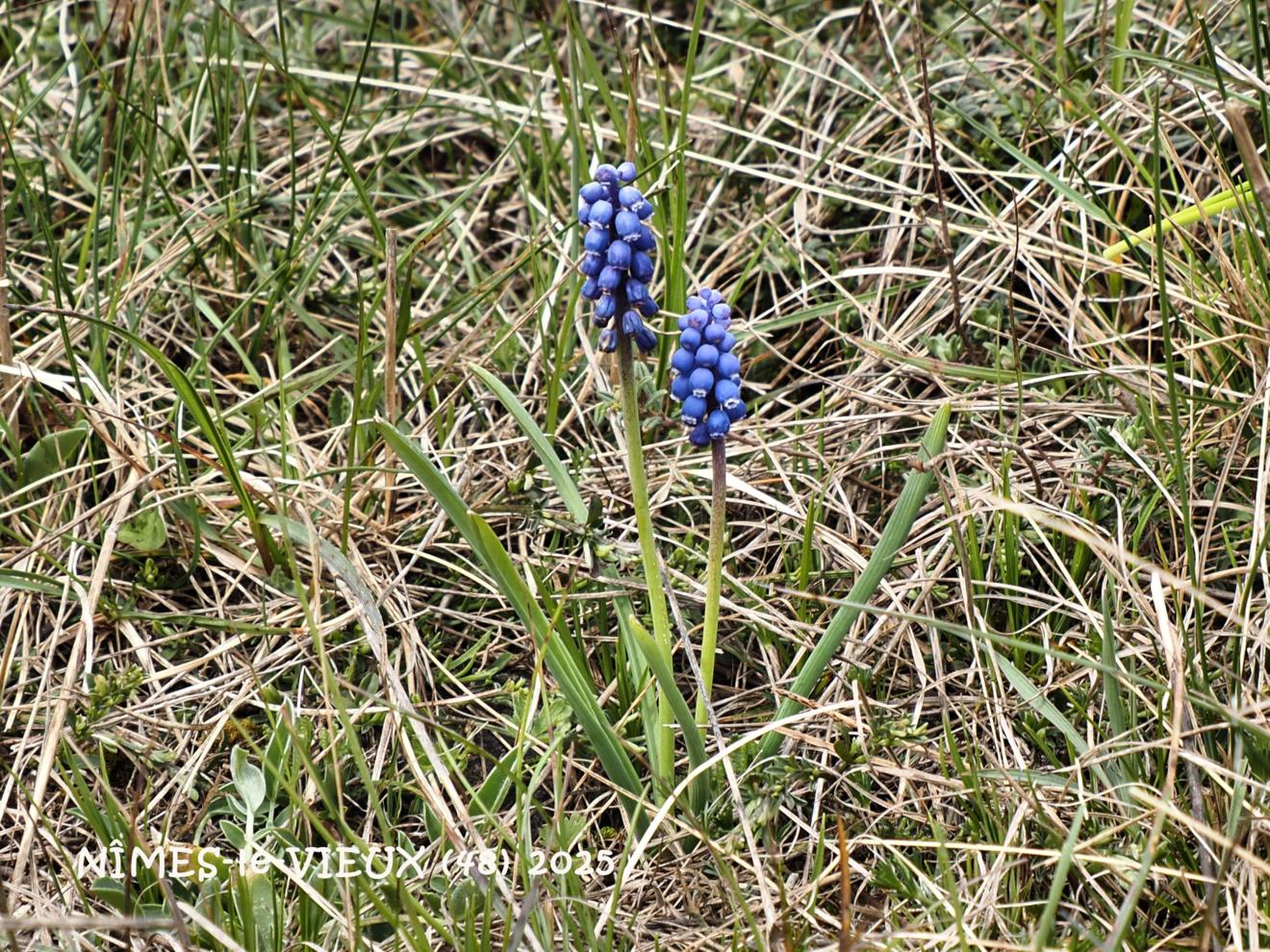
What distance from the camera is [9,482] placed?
383 centimetres

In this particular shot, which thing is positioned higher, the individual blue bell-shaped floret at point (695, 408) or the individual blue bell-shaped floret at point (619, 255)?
the individual blue bell-shaped floret at point (619, 255)

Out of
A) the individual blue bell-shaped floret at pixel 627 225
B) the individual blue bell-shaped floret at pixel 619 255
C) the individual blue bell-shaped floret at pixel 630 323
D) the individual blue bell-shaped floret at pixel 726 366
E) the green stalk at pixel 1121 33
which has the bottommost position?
the individual blue bell-shaped floret at pixel 726 366

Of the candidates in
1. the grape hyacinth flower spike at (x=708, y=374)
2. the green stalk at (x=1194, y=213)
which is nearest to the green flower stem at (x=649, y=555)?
the grape hyacinth flower spike at (x=708, y=374)

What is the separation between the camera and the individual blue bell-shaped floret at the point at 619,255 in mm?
2666

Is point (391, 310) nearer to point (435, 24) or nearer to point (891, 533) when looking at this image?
Result: point (891, 533)

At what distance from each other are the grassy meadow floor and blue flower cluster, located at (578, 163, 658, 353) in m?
0.55

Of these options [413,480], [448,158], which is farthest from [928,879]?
[448,158]

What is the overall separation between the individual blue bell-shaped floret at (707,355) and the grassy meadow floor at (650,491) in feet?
1.99

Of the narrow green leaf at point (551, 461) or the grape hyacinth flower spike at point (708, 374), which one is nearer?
the grape hyacinth flower spike at point (708, 374)

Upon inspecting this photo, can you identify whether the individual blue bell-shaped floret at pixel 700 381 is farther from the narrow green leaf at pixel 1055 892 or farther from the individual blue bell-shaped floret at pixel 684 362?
the narrow green leaf at pixel 1055 892

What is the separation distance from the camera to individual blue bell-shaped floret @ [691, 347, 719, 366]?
276 centimetres

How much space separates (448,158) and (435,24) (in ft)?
2.64

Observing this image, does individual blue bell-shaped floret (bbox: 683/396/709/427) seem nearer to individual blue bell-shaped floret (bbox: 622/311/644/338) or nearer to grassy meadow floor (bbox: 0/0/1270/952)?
individual blue bell-shaped floret (bbox: 622/311/644/338)

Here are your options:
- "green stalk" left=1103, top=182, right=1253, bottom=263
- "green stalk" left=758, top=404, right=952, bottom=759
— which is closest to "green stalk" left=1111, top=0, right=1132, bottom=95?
"green stalk" left=1103, top=182, right=1253, bottom=263
